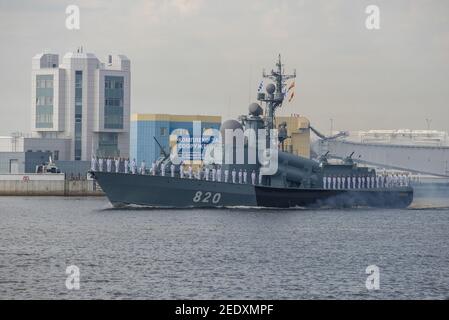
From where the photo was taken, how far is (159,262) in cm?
5556

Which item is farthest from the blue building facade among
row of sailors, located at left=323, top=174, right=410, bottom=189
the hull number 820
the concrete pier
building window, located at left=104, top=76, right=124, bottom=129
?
the hull number 820

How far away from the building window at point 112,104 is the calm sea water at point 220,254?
53.6m

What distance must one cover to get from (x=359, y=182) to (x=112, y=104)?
50.7m

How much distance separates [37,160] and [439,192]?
5080 cm

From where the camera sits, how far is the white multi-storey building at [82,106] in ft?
468

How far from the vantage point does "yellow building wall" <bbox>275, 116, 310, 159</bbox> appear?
147 metres

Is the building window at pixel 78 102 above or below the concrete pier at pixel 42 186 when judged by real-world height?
above

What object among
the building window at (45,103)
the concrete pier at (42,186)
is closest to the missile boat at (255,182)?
the concrete pier at (42,186)

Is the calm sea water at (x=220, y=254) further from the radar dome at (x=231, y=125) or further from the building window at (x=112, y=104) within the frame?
the building window at (x=112, y=104)

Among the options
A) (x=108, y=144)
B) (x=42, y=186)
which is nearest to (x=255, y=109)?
(x=42, y=186)

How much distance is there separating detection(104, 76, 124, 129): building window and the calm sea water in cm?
5359

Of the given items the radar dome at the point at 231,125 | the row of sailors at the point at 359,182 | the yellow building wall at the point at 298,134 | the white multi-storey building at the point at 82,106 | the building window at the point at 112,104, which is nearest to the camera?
the radar dome at the point at 231,125

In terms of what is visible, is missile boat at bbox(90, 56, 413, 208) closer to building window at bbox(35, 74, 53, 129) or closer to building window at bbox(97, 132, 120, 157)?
building window at bbox(97, 132, 120, 157)
